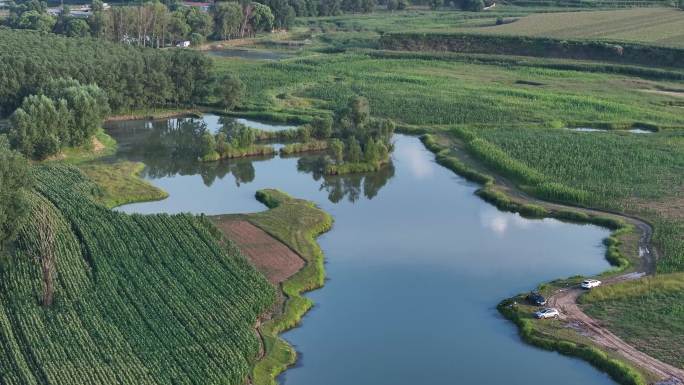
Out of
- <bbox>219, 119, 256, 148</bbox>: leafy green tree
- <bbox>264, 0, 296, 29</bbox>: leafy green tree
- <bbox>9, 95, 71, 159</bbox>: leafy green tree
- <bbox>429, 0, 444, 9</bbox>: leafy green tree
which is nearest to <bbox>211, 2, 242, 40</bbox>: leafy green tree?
<bbox>264, 0, 296, 29</bbox>: leafy green tree

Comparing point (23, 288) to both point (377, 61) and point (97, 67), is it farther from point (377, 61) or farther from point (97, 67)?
point (377, 61)

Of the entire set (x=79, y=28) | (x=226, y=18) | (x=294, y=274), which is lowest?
(x=294, y=274)

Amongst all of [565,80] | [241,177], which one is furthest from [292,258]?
[565,80]

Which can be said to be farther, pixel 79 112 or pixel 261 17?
pixel 261 17

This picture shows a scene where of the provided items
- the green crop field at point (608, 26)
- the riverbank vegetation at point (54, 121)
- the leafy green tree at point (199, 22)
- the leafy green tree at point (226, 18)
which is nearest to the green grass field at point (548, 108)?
the green crop field at point (608, 26)

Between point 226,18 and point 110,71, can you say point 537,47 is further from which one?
point 110,71

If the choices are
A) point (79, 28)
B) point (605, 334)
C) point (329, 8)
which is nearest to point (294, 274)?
point (605, 334)
